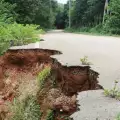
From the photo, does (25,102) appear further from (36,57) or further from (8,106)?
(36,57)

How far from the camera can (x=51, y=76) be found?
7.59 meters

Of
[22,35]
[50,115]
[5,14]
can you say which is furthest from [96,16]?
[50,115]

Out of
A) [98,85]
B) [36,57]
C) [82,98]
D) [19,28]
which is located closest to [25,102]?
[82,98]

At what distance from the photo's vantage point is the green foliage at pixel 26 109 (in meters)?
4.81

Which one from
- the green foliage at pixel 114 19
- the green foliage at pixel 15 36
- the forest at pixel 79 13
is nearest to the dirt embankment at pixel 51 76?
the green foliage at pixel 15 36

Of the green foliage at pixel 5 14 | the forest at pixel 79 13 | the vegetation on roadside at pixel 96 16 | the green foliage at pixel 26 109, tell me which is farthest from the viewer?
the vegetation on roadside at pixel 96 16

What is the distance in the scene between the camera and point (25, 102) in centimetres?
518

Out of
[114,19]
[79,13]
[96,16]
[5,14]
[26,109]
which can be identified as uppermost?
[5,14]

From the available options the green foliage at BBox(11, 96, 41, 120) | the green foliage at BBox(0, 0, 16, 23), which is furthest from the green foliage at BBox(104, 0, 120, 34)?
the green foliage at BBox(11, 96, 41, 120)

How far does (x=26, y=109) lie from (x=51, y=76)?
8.92 feet

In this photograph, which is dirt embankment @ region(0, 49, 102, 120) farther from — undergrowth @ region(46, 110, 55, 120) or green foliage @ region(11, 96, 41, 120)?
green foliage @ region(11, 96, 41, 120)

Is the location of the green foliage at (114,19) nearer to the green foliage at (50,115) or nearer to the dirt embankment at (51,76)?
the dirt embankment at (51,76)

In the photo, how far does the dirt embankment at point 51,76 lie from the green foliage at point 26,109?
330 millimetres

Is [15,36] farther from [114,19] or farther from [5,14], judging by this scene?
[114,19]
